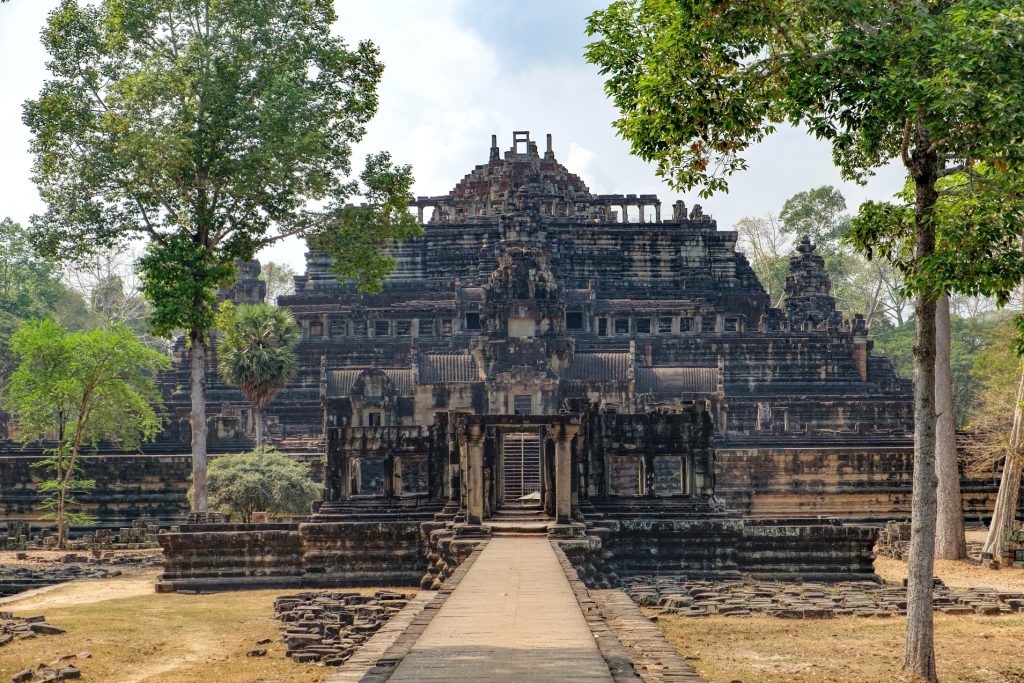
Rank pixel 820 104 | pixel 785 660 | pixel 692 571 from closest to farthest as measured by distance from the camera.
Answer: pixel 820 104 → pixel 785 660 → pixel 692 571

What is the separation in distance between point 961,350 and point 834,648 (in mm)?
53678

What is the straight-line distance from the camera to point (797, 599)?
22.1 m

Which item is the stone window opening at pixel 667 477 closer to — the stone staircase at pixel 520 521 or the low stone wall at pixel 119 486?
the low stone wall at pixel 119 486

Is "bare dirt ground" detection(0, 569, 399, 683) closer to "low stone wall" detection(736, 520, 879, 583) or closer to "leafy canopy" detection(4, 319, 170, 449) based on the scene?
"low stone wall" detection(736, 520, 879, 583)

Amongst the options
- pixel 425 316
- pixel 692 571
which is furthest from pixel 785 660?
pixel 425 316

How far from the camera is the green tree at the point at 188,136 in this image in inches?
1204

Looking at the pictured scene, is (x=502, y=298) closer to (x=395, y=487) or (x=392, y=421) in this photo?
(x=392, y=421)

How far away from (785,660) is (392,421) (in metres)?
30.0

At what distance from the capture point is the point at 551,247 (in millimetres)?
59219

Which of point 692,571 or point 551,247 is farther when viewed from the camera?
point 551,247

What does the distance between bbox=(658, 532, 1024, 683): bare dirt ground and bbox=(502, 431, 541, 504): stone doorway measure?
55.9ft

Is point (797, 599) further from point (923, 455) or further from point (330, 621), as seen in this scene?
point (330, 621)

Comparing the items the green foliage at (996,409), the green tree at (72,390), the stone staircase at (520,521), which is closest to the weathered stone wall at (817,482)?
the green foliage at (996,409)

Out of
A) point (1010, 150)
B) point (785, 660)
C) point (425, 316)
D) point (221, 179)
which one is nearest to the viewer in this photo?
point (1010, 150)
